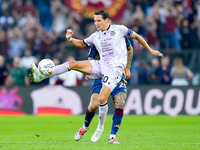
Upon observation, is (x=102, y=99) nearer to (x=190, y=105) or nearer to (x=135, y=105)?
(x=135, y=105)

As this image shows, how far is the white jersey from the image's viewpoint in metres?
9.01

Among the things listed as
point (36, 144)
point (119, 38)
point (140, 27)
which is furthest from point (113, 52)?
point (140, 27)

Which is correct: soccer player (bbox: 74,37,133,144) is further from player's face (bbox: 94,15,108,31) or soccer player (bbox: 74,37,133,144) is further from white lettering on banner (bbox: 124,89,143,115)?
white lettering on banner (bbox: 124,89,143,115)

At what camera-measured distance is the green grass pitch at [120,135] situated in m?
8.45

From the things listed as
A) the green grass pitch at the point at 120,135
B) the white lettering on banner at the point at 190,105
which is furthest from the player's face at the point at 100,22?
the white lettering on banner at the point at 190,105

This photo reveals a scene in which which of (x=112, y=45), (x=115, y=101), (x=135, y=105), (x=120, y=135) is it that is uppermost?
(x=112, y=45)

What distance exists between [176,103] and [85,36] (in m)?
4.64

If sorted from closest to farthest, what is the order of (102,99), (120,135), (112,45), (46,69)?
(46,69), (102,99), (112,45), (120,135)

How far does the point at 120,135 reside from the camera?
1093 cm

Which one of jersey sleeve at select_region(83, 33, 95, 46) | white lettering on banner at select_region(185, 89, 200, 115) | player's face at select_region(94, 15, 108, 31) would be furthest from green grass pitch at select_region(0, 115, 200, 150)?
player's face at select_region(94, 15, 108, 31)

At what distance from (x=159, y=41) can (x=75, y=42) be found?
10613 mm

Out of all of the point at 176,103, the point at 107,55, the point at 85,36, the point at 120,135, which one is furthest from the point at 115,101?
the point at 85,36

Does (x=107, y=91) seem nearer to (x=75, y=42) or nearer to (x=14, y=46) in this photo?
(x=75, y=42)

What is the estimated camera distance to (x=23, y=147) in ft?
27.3
